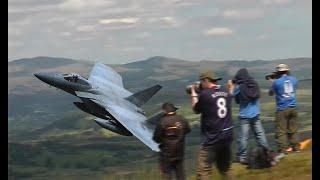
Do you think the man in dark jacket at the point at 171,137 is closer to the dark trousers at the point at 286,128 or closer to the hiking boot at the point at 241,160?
the hiking boot at the point at 241,160

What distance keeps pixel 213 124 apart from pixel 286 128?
96cm

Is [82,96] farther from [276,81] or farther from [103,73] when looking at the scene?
[276,81]

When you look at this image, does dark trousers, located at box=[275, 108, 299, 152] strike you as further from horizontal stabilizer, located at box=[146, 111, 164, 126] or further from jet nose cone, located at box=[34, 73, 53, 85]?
jet nose cone, located at box=[34, 73, 53, 85]

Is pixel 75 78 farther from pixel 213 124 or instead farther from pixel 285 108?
pixel 285 108

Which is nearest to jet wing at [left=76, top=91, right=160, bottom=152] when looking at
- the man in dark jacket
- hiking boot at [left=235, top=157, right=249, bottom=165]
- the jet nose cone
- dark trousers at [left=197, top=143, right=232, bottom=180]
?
the man in dark jacket

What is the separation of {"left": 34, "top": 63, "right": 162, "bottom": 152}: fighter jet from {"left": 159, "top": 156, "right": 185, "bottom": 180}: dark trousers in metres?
0.22

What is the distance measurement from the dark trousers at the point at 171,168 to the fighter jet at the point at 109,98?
0.22 m

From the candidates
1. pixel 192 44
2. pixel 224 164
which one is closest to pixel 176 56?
pixel 192 44

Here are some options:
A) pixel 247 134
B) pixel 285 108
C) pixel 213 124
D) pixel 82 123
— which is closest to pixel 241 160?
pixel 247 134

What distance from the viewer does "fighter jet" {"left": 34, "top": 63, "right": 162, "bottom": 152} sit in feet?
26.7

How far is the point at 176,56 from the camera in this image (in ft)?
27.5

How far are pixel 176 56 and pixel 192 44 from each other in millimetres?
244

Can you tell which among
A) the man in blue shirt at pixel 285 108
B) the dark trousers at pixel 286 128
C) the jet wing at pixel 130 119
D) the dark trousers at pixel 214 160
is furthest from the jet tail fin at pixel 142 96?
the dark trousers at pixel 286 128

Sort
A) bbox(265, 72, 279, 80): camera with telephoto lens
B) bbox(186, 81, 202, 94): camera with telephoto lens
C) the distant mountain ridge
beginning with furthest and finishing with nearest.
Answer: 1. bbox(265, 72, 279, 80): camera with telephoto lens
2. the distant mountain ridge
3. bbox(186, 81, 202, 94): camera with telephoto lens
